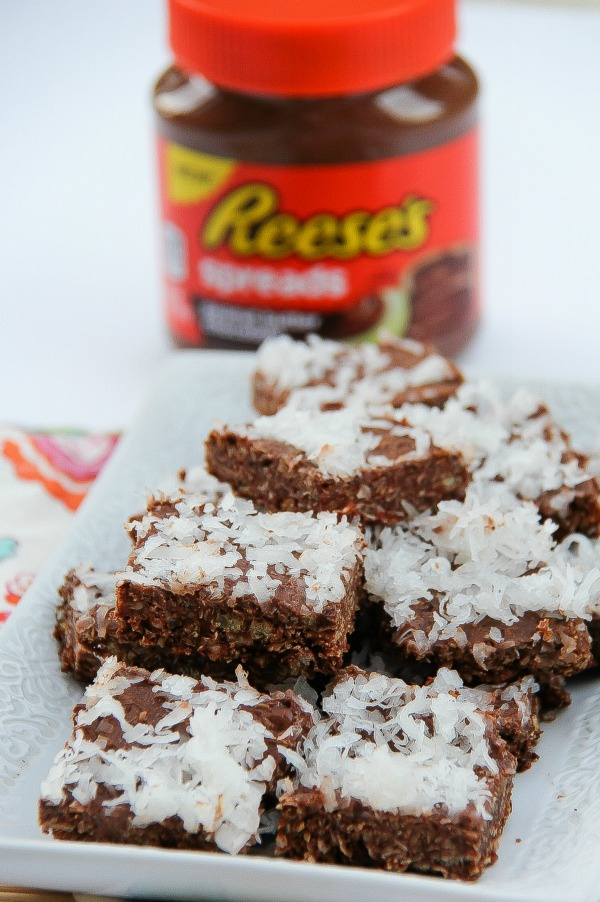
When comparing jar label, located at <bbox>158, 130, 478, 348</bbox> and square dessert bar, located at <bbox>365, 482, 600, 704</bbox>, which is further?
jar label, located at <bbox>158, 130, 478, 348</bbox>

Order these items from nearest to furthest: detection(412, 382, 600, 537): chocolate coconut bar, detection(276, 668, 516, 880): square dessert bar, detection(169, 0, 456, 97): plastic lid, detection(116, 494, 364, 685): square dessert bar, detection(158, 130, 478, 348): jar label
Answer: detection(276, 668, 516, 880): square dessert bar, detection(116, 494, 364, 685): square dessert bar, detection(412, 382, 600, 537): chocolate coconut bar, detection(169, 0, 456, 97): plastic lid, detection(158, 130, 478, 348): jar label

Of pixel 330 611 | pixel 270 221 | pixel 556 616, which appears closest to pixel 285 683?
pixel 330 611

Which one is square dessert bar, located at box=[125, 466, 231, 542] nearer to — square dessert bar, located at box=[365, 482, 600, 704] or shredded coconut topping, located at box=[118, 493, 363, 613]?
shredded coconut topping, located at box=[118, 493, 363, 613]

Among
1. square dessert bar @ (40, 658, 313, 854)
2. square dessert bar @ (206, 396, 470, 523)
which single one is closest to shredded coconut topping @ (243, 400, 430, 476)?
square dessert bar @ (206, 396, 470, 523)

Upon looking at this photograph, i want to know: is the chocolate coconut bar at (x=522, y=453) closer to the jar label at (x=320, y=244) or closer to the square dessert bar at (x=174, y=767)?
the square dessert bar at (x=174, y=767)

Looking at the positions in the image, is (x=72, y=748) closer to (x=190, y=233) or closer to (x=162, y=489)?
(x=162, y=489)

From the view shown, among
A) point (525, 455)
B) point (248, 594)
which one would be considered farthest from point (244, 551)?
point (525, 455)
